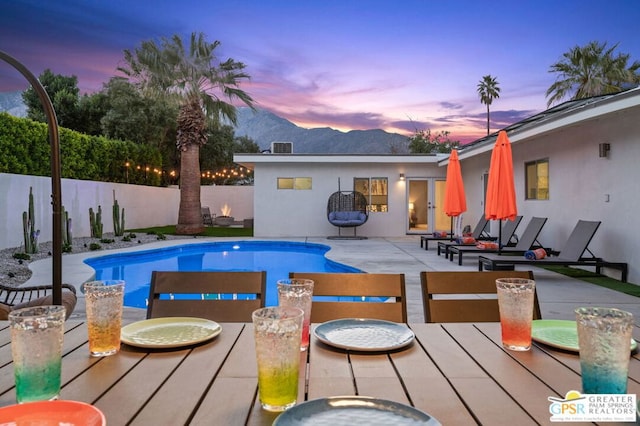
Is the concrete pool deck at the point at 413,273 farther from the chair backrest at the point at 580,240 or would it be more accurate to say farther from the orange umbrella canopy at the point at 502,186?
the orange umbrella canopy at the point at 502,186

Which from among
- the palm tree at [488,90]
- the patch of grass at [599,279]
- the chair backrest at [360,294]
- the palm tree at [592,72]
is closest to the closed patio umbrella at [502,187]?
the patch of grass at [599,279]

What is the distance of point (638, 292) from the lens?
221 inches

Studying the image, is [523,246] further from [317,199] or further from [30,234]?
[30,234]

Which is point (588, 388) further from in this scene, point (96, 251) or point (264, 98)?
point (264, 98)

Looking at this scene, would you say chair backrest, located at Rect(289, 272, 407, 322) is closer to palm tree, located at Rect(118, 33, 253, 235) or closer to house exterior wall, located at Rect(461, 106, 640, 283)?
house exterior wall, located at Rect(461, 106, 640, 283)

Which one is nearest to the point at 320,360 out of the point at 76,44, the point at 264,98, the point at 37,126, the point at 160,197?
the point at 37,126

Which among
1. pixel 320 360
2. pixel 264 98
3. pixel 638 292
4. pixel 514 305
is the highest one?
pixel 264 98

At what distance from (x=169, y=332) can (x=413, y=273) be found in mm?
5757

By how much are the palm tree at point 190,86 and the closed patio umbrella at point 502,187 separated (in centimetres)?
919

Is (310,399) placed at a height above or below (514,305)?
below

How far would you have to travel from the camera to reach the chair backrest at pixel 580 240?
6.54m

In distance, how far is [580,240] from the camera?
6719 millimetres

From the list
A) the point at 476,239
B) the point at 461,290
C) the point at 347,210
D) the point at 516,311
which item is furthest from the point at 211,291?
the point at 347,210

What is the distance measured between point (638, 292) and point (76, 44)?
2186 cm
